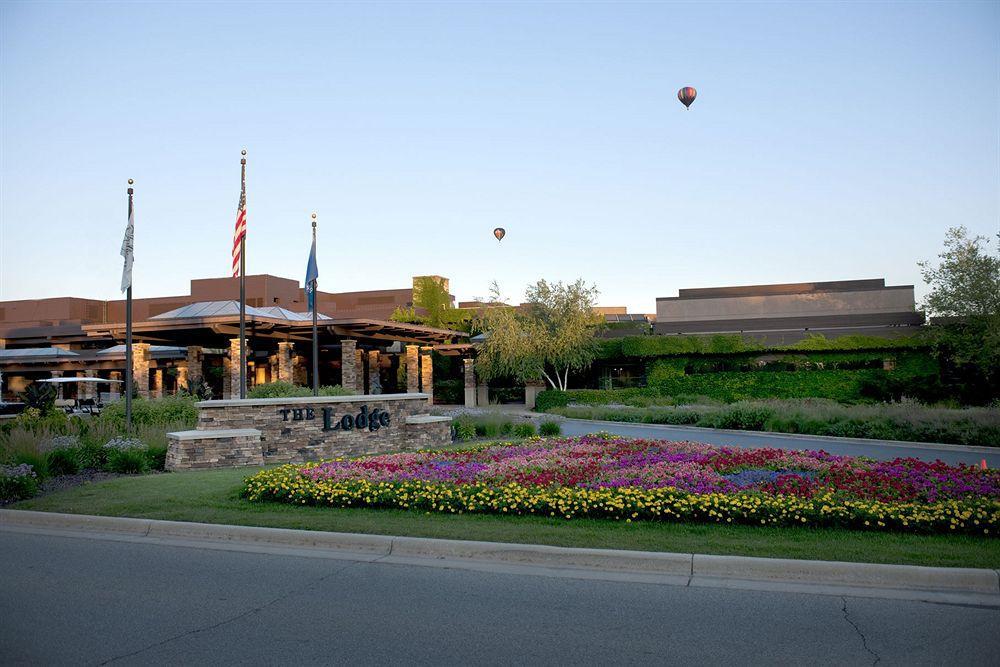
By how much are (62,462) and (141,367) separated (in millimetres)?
23118

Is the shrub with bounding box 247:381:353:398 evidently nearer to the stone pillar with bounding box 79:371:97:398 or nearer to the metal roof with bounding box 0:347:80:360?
the stone pillar with bounding box 79:371:97:398

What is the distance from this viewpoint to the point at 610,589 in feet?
22.7

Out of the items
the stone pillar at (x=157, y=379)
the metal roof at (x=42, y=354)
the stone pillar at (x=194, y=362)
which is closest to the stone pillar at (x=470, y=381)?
the stone pillar at (x=194, y=362)

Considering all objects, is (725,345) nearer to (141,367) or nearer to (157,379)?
(141,367)

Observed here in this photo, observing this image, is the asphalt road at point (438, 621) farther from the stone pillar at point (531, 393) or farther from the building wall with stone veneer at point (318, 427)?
the stone pillar at point (531, 393)

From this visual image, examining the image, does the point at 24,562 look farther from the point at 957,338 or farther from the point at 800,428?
the point at 957,338

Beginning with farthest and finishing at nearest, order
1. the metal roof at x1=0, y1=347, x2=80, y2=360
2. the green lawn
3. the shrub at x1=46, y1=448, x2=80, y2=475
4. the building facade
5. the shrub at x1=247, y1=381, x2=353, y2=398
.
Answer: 1. the metal roof at x1=0, y1=347, x2=80, y2=360
2. the building facade
3. the shrub at x1=247, y1=381, x2=353, y2=398
4. the shrub at x1=46, y1=448, x2=80, y2=475
5. the green lawn

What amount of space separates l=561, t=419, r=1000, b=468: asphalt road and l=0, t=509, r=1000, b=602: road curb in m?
9.36

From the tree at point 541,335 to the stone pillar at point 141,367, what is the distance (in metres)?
16.5

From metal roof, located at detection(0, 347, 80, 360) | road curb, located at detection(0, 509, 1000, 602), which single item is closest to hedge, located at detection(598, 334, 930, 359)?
road curb, located at detection(0, 509, 1000, 602)

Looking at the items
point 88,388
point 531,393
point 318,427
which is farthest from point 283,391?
point 88,388

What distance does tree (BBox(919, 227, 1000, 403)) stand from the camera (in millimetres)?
31406

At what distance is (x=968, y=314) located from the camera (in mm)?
33094

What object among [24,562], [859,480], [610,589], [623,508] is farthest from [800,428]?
[24,562]
